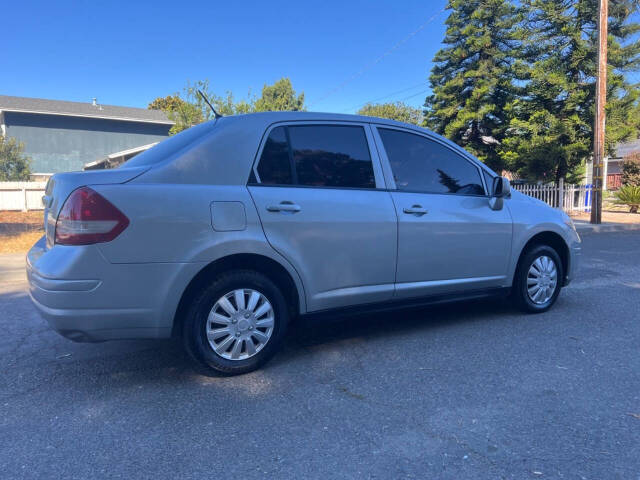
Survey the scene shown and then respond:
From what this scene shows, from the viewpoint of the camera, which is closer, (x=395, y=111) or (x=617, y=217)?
(x=617, y=217)

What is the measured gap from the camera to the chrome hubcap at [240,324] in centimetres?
313

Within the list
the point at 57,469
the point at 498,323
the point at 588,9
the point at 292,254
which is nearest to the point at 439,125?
the point at 588,9

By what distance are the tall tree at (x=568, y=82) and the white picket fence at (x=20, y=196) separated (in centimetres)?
2085

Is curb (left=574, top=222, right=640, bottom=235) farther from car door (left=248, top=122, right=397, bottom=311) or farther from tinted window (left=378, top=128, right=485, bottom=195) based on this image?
car door (left=248, top=122, right=397, bottom=311)

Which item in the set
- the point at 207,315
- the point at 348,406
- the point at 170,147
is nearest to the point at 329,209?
the point at 207,315

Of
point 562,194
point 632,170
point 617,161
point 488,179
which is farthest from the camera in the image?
point 617,161

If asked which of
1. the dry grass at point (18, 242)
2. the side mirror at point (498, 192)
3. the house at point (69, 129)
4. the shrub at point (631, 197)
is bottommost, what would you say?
the dry grass at point (18, 242)

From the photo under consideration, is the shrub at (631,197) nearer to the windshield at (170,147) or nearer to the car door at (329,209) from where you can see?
the car door at (329,209)

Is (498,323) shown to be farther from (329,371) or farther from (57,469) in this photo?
(57,469)

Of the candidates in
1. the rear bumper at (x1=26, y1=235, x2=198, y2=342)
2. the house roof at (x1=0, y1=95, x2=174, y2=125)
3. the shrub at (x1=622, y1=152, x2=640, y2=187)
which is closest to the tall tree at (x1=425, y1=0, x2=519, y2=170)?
the shrub at (x1=622, y1=152, x2=640, y2=187)

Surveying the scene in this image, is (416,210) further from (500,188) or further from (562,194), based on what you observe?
(562,194)

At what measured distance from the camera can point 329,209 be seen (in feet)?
11.4

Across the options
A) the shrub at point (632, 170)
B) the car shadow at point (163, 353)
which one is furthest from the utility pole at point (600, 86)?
the car shadow at point (163, 353)

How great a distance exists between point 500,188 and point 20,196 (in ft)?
76.9
